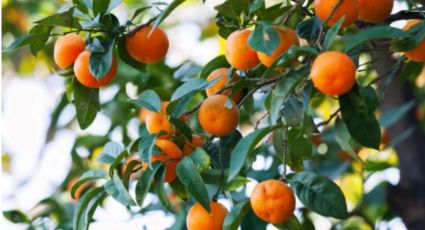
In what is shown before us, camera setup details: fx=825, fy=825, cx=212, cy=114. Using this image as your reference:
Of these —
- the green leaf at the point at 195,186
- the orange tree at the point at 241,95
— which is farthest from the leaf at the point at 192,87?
the green leaf at the point at 195,186

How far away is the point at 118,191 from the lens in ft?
3.60

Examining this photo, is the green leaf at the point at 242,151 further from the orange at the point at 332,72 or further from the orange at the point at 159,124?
the orange at the point at 159,124

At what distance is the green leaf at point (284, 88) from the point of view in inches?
36.9

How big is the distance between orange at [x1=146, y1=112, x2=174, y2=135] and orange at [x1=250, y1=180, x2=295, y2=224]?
0.17m

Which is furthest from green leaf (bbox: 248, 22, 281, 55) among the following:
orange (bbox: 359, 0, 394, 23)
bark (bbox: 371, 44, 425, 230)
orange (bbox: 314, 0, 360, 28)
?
bark (bbox: 371, 44, 425, 230)

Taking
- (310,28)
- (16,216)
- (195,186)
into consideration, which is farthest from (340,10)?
(16,216)

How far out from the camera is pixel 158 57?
1.23 m

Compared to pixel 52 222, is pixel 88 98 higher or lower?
higher

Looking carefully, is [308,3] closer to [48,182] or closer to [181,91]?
[181,91]

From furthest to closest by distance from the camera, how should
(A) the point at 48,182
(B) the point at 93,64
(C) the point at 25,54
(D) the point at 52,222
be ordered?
(C) the point at 25,54 → (A) the point at 48,182 → (D) the point at 52,222 → (B) the point at 93,64

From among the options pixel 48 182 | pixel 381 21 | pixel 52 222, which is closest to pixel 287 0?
pixel 381 21

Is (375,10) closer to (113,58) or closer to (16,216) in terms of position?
(113,58)

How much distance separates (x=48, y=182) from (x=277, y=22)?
1.83 metres

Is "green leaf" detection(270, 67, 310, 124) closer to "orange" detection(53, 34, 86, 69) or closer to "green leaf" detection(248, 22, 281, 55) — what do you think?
"green leaf" detection(248, 22, 281, 55)
